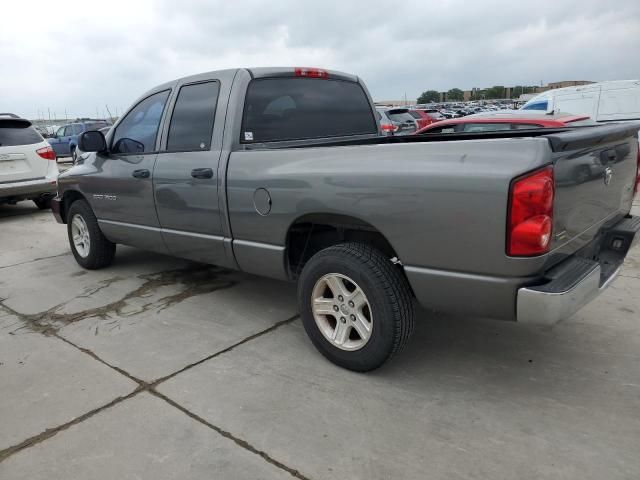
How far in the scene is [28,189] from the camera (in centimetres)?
853

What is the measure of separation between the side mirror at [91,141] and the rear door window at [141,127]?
12 centimetres

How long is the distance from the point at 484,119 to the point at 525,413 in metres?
5.86

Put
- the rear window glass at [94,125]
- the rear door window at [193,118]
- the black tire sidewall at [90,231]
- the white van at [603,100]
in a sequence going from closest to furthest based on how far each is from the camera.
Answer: the rear door window at [193,118]
the black tire sidewall at [90,231]
the white van at [603,100]
the rear window glass at [94,125]

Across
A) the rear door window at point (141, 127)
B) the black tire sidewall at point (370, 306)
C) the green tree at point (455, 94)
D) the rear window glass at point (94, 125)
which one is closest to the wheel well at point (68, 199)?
the rear door window at point (141, 127)

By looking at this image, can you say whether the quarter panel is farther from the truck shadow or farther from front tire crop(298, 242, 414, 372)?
the truck shadow

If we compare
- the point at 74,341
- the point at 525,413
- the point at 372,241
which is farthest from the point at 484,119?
the point at 74,341

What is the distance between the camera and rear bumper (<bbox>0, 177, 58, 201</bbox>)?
8305 mm

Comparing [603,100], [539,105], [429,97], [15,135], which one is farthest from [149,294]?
[429,97]

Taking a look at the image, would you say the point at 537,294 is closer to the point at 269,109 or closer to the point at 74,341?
the point at 269,109

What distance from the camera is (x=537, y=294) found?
231cm

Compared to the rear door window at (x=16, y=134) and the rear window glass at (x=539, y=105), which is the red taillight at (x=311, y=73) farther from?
the rear window glass at (x=539, y=105)

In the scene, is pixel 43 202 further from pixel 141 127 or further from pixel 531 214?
pixel 531 214

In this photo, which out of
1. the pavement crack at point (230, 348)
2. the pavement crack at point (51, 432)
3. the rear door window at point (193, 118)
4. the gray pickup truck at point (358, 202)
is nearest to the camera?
the gray pickup truck at point (358, 202)

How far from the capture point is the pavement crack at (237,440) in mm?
2275
